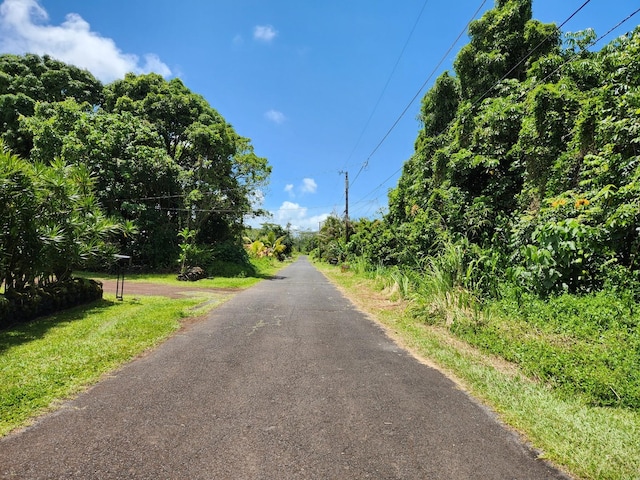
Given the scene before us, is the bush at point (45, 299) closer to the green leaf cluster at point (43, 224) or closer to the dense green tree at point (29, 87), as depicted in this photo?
the green leaf cluster at point (43, 224)

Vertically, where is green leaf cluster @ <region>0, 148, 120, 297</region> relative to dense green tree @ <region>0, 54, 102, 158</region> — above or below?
below

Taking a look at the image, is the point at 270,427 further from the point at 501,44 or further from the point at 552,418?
the point at 501,44

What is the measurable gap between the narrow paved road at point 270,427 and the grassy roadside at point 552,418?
0.76 ft

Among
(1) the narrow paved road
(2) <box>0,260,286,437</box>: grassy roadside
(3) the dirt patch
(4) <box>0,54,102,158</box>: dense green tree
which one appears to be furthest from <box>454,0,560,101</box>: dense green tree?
(4) <box>0,54,102,158</box>: dense green tree

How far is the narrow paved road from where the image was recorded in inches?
110

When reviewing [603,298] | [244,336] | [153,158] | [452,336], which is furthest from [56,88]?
[603,298]

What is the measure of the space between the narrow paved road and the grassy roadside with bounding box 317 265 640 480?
23 cm

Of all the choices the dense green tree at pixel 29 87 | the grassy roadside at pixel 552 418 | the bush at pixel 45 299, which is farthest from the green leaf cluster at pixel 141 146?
the grassy roadside at pixel 552 418

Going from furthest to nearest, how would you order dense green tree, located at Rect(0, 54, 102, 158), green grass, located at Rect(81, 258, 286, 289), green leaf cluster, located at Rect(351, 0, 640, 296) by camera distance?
dense green tree, located at Rect(0, 54, 102, 158) → green grass, located at Rect(81, 258, 286, 289) → green leaf cluster, located at Rect(351, 0, 640, 296)

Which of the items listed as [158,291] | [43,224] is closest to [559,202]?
[43,224]

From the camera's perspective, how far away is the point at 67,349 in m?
5.63

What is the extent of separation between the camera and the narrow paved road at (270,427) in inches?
110

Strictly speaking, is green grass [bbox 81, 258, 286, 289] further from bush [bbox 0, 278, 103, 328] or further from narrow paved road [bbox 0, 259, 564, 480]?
narrow paved road [bbox 0, 259, 564, 480]

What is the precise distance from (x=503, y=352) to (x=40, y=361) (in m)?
6.74
